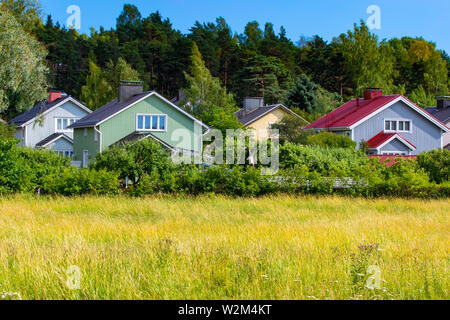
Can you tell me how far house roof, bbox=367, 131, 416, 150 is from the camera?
46.7 metres

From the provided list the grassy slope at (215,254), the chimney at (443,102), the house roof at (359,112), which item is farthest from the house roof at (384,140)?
the grassy slope at (215,254)

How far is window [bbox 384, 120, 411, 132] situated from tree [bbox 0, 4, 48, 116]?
2952 centimetres

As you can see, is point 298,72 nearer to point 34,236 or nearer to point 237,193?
point 237,193

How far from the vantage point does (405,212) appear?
19.1 meters

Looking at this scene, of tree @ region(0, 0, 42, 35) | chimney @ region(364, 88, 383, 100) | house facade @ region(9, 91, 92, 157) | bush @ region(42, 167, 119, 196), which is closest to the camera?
bush @ region(42, 167, 119, 196)

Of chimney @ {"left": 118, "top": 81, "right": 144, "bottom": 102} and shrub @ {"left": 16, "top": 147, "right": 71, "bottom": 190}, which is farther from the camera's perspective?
chimney @ {"left": 118, "top": 81, "right": 144, "bottom": 102}

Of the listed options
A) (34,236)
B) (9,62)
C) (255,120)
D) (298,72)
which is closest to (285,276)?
(34,236)

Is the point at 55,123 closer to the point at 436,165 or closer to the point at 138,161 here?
the point at 138,161

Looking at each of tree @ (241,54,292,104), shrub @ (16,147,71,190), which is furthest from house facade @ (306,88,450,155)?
shrub @ (16,147,71,190)

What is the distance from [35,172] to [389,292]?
18.7m

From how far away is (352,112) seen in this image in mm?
52031

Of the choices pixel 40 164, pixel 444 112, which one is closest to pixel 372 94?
pixel 444 112

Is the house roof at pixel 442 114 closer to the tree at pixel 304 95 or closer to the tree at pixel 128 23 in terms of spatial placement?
the tree at pixel 304 95

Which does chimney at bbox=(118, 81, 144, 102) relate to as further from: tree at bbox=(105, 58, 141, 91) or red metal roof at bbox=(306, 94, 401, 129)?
tree at bbox=(105, 58, 141, 91)
